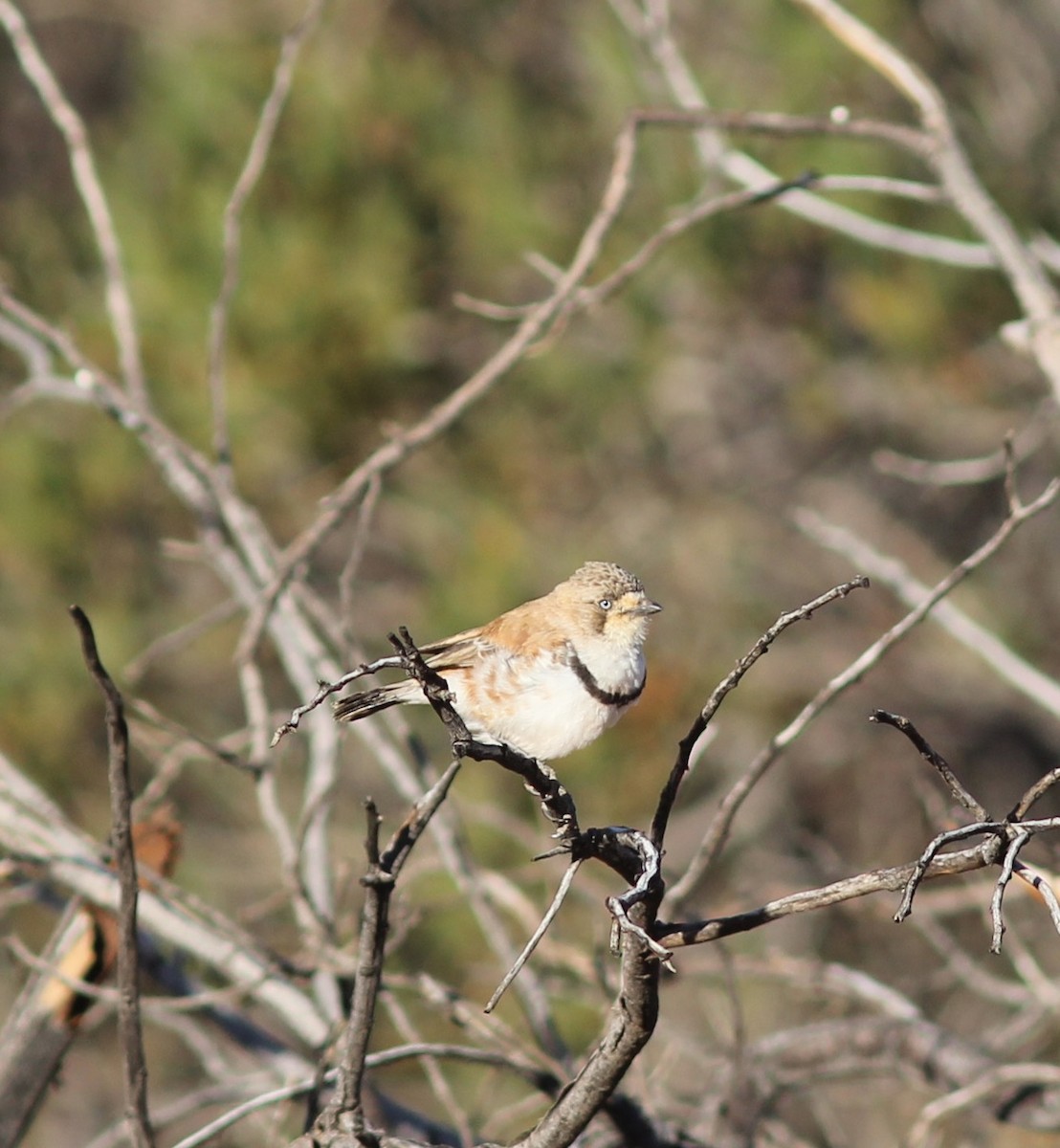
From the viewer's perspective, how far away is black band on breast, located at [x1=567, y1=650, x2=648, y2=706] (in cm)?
338

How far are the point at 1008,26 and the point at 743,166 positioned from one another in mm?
3739

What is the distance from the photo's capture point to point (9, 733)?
23.9 feet

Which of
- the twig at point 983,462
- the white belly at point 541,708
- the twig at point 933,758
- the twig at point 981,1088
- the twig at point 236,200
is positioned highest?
the twig at point 236,200

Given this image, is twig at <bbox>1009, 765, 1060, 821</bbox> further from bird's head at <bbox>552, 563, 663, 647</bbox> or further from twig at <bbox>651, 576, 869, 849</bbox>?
bird's head at <bbox>552, 563, 663, 647</bbox>

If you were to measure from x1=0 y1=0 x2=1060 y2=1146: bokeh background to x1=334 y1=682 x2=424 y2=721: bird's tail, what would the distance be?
2676 mm

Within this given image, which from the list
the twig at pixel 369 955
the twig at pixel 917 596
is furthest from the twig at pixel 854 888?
the twig at pixel 917 596

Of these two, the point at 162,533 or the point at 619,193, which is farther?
the point at 162,533

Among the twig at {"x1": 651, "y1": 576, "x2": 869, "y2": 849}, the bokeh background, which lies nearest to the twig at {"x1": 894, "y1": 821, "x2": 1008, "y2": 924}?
the twig at {"x1": 651, "y1": 576, "x2": 869, "y2": 849}

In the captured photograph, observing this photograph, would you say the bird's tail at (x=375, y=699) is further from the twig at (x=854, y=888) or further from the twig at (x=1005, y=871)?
the twig at (x=1005, y=871)

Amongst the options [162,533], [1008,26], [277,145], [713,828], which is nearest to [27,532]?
[162,533]

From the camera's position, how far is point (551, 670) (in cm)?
344

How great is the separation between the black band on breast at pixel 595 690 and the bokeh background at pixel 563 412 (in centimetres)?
261

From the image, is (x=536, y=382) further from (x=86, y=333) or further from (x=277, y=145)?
(x=86, y=333)

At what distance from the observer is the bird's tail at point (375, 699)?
10.7ft
